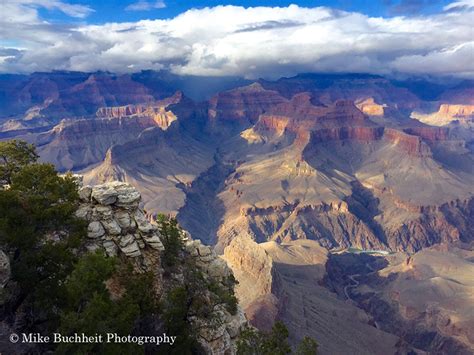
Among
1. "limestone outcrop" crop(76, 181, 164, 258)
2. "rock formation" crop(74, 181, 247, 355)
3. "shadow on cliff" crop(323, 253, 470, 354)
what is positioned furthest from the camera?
"shadow on cliff" crop(323, 253, 470, 354)

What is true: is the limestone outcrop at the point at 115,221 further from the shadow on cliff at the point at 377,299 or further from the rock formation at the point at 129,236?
the shadow on cliff at the point at 377,299

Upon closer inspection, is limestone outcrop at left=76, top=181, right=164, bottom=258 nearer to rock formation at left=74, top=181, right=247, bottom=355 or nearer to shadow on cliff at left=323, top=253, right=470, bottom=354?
rock formation at left=74, top=181, right=247, bottom=355

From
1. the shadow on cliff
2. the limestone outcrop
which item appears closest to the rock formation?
the limestone outcrop

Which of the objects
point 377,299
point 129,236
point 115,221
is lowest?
point 377,299

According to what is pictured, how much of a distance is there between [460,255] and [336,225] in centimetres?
6038

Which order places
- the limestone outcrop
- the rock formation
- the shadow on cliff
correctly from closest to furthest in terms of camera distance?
the limestone outcrop → the rock formation → the shadow on cliff

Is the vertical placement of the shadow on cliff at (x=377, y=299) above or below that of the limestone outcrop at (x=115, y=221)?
below

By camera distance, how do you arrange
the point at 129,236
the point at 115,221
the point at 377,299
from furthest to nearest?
1. the point at 377,299
2. the point at 129,236
3. the point at 115,221

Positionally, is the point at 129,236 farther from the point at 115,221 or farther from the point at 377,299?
the point at 377,299

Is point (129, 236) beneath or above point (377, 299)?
above

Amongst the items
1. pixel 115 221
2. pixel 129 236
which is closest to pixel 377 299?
pixel 129 236

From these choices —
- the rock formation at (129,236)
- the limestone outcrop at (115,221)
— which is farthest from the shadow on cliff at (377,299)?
the limestone outcrop at (115,221)

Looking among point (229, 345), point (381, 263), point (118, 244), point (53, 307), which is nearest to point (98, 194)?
point (118, 244)

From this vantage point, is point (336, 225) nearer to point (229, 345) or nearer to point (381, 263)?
point (381, 263)
